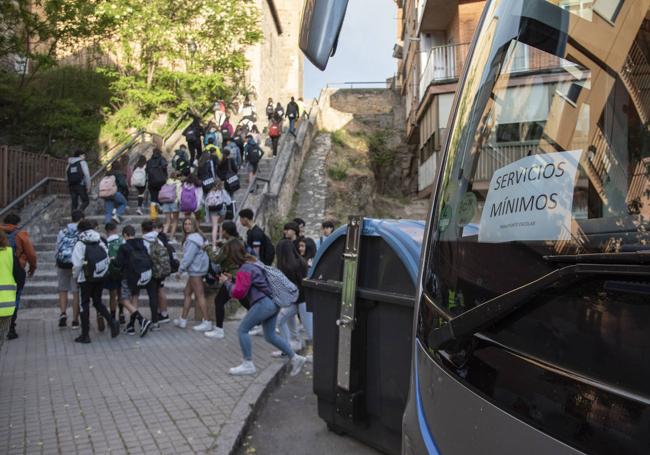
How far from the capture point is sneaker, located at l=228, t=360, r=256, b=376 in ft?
19.6

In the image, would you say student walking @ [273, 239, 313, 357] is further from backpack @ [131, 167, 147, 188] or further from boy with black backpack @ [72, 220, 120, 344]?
backpack @ [131, 167, 147, 188]

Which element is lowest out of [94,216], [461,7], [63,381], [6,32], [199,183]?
[63,381]

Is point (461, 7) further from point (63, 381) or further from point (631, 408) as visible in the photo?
point (631, 408)

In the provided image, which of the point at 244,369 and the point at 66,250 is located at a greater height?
the point at 66,250

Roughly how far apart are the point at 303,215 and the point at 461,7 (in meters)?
8.94

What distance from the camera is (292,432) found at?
4.79 m

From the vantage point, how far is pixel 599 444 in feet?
3.47

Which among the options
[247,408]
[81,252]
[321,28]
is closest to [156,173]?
[81,252]

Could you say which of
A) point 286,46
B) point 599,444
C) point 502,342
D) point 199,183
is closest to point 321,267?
point 502,342

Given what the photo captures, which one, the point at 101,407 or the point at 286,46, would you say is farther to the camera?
the point at 286,46

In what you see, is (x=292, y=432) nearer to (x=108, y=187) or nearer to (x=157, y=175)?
(x=157, y=175)

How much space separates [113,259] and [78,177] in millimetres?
5021

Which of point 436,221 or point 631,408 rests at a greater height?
point 436,221

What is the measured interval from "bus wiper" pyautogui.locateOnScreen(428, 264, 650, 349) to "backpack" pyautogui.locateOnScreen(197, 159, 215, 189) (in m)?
10.5
